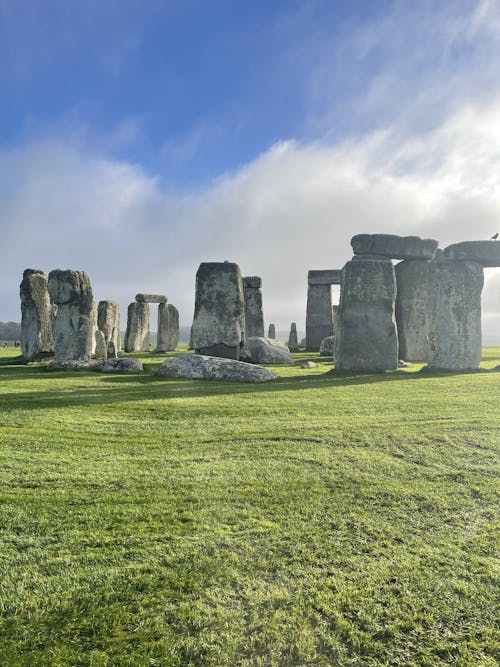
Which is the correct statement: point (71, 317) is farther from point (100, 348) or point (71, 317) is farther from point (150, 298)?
point (150, 298)

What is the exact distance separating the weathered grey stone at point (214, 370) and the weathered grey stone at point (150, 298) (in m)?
13.4

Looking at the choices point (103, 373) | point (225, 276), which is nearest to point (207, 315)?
point (225, 276)

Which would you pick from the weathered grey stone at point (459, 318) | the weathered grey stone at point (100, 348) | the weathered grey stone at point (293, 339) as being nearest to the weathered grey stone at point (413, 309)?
the weathered grey stone at point (459, 318)

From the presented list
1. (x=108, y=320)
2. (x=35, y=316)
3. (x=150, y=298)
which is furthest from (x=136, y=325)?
(x=35, y=316)

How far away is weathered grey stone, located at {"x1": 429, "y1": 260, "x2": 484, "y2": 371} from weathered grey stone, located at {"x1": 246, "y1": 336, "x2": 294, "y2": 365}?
12.4 feet

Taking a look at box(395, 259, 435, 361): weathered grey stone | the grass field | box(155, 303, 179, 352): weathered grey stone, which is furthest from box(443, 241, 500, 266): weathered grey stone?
box(155, 303, 179, 352): weathered grey stone

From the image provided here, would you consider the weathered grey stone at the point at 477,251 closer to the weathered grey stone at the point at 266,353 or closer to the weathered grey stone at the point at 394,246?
the weathered grey stone at the point at 394,246

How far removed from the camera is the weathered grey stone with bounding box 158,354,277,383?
8094mm

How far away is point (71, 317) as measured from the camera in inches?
427

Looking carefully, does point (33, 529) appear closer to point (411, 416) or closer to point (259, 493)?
point (259, 493)

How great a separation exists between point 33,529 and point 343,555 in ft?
5.01

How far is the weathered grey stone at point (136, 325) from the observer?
2144 cm

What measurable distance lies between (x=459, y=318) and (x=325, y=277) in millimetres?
10715

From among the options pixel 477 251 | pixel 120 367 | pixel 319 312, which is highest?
pixel 477 251
